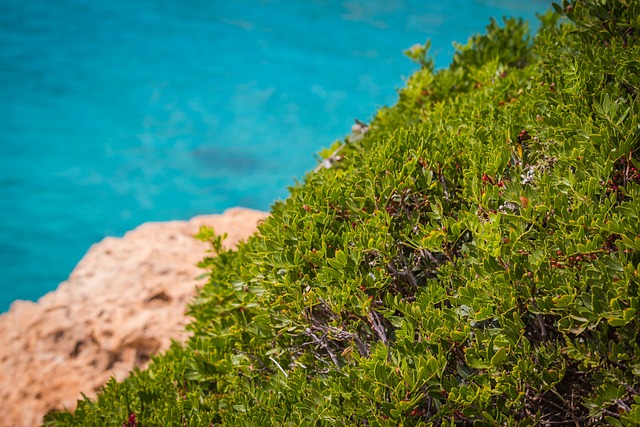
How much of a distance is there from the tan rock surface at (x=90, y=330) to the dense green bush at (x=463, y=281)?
2.27 meters

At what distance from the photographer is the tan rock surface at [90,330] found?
5301 mm

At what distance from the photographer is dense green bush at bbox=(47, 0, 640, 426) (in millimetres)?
1835

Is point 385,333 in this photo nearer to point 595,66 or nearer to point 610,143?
point 610,143

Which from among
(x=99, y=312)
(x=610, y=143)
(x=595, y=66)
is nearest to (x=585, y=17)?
(x=595, y=66)

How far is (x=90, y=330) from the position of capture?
Answer: 5582mm

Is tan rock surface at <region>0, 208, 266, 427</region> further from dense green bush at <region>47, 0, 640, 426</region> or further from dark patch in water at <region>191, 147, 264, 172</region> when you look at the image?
dark patch in water at <region>191, 147, 264, 172</region>

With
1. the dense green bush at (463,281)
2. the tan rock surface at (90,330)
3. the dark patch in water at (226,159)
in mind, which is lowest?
the dense green bush at (463,281)

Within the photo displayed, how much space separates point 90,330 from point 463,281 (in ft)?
14.7

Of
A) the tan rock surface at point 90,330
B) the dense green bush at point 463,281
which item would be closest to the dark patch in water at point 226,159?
the tan rock surface at point 90,330

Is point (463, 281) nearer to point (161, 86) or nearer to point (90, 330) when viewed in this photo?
point (90, 330)

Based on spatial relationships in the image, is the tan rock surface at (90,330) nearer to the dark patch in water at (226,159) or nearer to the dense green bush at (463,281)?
the dense green bush at (463,281)

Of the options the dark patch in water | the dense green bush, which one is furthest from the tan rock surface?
the dark patch in water

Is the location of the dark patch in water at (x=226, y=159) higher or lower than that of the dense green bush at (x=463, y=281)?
higher

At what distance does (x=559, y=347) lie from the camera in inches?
72.3
